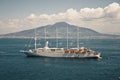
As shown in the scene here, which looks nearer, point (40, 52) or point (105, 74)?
point (105, 74)

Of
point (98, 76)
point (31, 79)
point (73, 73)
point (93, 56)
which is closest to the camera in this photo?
point (31, 79)

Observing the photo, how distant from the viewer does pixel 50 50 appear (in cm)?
14188

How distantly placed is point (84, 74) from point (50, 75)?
36.5ft

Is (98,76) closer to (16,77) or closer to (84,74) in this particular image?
(84,74)

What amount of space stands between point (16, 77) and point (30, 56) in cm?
6041

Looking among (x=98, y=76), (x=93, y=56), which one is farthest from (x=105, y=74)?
(x=93, y=56)

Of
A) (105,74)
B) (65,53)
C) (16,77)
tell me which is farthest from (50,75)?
(65,53)

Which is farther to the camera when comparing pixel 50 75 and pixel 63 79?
pixel 50 75

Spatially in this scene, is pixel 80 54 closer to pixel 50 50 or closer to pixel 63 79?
pixel 50 50

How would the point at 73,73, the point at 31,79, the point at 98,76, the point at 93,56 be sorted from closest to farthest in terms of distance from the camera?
the point at 31,79
the point at 98,76
the point at 73,73
the point at 93,56

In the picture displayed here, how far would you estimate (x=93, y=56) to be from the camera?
5413 inches

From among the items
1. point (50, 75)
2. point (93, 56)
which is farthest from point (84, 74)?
point (93, 56)

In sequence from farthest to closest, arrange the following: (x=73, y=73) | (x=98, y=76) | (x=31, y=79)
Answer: (x=73, y=73) < (x=98, y=76) < (x=31, y=79)

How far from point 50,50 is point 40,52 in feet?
16.8
